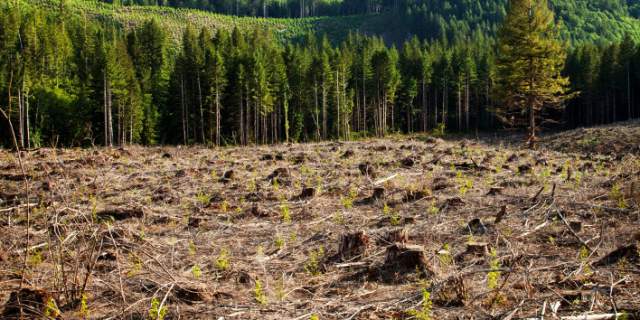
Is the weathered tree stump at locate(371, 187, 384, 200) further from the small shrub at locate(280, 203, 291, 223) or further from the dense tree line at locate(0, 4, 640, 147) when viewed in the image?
the dense tree line at locate(0, 4, 640, 147)

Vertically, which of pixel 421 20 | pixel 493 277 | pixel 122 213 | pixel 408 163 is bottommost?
pixel 122 213

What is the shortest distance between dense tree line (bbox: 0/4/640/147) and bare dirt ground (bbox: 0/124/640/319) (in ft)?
101

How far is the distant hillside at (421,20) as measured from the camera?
121750 mm

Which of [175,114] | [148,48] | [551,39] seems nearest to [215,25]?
[148,48]

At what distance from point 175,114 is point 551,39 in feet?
134

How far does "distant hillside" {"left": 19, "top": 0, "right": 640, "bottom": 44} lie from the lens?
122 m

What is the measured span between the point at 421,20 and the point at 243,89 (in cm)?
10210

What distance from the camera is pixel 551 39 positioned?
72.8 ft

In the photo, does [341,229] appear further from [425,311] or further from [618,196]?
[618,196]

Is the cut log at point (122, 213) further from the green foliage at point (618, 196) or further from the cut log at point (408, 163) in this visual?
the green foliage at point (618, 196)

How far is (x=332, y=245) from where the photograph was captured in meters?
6.14

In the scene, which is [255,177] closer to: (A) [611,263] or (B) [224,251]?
(B) [224,251]

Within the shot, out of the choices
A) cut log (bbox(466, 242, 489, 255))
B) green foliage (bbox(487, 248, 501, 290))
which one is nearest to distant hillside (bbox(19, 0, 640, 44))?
cut log (bbox(466, 242, 489, 255))

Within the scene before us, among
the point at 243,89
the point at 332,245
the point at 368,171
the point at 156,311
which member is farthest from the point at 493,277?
the point at 243,89
